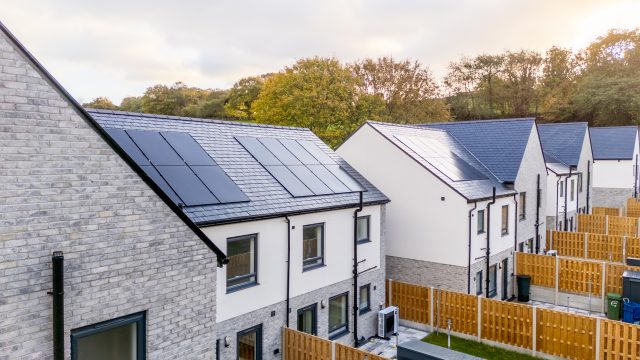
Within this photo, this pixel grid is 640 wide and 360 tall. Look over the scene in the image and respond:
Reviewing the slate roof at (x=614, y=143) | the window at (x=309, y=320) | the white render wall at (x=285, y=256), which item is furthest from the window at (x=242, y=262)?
the slate roof at (x=614, y=143)

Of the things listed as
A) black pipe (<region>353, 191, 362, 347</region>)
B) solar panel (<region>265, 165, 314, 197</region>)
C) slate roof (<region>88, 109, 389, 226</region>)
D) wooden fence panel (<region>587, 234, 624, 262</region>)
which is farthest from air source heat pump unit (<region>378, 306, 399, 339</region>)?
wooden fence panel (<region>587, 234, 624, 262</region>)

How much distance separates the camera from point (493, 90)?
6159cm

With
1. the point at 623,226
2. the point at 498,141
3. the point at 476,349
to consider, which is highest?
the point at 498,141

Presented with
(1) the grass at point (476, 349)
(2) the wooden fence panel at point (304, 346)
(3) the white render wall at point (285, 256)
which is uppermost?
(3) the white render wall at point (285, 256)

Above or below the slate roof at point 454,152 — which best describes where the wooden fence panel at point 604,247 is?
below

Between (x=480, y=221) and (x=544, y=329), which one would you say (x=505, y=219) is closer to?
(x=480, y=221)

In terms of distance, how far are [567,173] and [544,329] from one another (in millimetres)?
18713

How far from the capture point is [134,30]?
13.4m

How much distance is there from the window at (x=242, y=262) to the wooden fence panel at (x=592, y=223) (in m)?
28.1

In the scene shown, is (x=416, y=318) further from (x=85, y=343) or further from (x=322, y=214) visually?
(x=85, y=343)

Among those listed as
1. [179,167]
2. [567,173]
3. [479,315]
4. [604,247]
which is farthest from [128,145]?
[567,173]

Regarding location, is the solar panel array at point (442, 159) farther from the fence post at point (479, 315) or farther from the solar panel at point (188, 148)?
the solar panel at point (188, 148)

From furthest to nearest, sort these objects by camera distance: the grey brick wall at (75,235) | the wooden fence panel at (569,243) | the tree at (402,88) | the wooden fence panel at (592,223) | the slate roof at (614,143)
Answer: the tree at (402,88) → the slate roof at (614,143) → the wooden fence panel at (592,223) → the wooden fence panel at (569,243) → the grey brick wall at (75,235)

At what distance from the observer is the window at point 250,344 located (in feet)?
37.1
